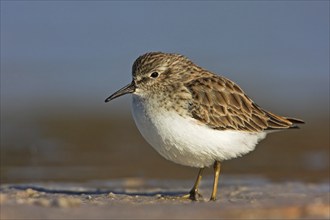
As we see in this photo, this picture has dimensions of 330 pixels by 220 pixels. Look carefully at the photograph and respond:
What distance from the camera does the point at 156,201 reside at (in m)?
7.94

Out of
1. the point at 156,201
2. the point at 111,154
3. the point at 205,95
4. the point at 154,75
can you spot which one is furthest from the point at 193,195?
the point at 111,154

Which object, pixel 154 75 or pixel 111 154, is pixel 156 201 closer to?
pixel 154 75

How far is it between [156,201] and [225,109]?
47.4 inches

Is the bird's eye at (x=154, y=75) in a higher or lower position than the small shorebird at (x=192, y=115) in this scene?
higher

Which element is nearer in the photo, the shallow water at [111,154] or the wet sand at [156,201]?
the wet sand at [156,201]

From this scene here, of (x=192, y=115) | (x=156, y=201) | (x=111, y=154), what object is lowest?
(x=156, y=201)

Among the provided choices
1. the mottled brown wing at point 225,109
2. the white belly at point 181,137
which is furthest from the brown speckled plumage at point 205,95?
the white belly at point 181,137

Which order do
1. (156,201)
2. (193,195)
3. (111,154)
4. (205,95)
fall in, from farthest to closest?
(111,154)
(193,195)
(205,95)
(156,201)

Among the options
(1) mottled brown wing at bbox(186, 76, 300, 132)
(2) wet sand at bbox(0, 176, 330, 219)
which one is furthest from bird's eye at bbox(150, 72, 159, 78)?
(2) wet sand at bbox(0, 176, 330, 219)

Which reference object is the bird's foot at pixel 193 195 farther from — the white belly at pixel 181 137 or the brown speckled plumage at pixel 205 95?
the brown speckled plumage at pixel 205 95

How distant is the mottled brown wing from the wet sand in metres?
0.67

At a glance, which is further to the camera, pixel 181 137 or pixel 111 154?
pixel 111 154

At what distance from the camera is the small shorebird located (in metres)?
8.11

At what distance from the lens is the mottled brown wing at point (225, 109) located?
8.38 m
